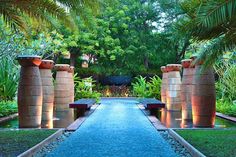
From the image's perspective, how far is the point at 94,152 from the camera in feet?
19.1

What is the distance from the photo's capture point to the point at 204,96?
8422mm

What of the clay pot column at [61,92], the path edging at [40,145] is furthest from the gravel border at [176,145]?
the clay pot column at [61,92]

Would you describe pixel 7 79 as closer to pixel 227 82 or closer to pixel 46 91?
pixel 46 91

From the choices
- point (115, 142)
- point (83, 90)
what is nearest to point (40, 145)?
point (115, 142)

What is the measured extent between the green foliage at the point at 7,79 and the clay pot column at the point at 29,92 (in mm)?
5413

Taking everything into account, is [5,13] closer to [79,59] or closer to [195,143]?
[195,143]

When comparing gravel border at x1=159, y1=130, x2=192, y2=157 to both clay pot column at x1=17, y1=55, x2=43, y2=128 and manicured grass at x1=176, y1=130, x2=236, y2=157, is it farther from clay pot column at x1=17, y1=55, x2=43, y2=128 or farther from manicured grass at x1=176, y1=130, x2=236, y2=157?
clay pot column at x1=17, y1=55, x2=43, y2=128

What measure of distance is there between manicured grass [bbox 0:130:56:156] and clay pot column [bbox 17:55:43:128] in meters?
0.94

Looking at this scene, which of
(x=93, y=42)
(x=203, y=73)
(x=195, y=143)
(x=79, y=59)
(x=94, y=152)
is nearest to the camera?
(x=94, y=152)

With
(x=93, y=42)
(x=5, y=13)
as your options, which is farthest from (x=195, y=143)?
(x=93, y=42)

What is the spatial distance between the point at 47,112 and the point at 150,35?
18.0 meters

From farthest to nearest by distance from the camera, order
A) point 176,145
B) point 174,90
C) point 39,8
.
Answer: point 174,90 → point 39,8 → point 176,145

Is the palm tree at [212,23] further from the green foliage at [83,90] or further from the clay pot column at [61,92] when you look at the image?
the green foliage at [83,90]

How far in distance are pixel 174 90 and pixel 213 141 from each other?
298 inches
